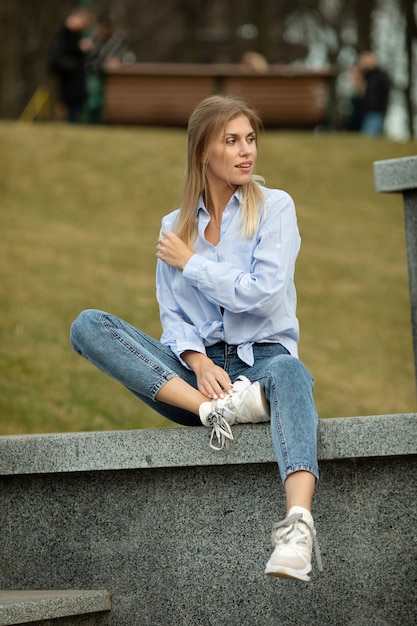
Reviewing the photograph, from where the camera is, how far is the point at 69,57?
54.3 ft

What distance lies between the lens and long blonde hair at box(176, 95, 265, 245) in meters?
3.77

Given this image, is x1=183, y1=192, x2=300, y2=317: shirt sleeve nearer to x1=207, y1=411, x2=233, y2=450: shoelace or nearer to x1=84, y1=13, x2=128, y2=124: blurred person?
x1=207, y1=411, x2=233, y2=450: shoelace

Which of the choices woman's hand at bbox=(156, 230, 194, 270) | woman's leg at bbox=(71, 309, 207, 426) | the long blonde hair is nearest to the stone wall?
woman's leg at bbox=(71, 309, 207, 426)

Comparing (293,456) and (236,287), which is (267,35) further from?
(293,456)

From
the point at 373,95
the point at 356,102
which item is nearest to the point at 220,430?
the point at 373,95

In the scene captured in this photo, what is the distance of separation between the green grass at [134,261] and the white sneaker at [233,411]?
330 cm

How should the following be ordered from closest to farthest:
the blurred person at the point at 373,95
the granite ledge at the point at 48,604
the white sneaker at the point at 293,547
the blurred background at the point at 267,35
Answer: the white sneaker at the point at 293,547 < the granite ledge at the point at 48,604 < the blurred person at the point at 373,95 < the blurred background at the point at 267,35

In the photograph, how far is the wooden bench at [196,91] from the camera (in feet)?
56.0

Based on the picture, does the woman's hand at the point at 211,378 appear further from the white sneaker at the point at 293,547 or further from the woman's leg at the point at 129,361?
the white sneaker at the point at 293,547

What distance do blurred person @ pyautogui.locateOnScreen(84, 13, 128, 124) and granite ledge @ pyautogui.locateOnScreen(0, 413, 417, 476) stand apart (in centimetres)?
1419

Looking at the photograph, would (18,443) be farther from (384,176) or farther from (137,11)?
(137,11)

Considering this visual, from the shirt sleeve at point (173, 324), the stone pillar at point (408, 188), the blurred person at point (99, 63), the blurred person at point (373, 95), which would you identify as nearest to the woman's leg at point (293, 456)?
the shirt sleeve at point (173, 324)

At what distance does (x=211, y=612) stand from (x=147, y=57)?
2704 cm

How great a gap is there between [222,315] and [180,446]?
1.85 feet
